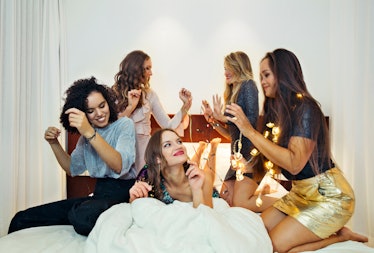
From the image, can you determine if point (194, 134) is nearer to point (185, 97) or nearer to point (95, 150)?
point (185, 97)

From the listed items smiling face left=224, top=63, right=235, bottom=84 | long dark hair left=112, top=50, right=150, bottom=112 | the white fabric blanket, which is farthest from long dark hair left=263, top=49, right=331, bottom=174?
long dark hair left=112, top=50, right=150, bottom=112

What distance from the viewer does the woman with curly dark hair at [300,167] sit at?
126 centimetres

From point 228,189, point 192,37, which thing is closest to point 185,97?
point 192,37

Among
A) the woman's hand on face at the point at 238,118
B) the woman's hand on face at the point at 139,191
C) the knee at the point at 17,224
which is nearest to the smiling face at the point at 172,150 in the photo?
the woman's hand on face at the point at 139,191

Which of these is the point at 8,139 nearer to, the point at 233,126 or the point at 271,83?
the point at 233,126

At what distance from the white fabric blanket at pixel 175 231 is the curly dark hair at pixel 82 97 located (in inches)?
17.4

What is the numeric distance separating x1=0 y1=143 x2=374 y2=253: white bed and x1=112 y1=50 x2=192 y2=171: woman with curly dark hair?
469mm

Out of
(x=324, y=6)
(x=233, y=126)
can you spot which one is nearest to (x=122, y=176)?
(x=233, y=126)

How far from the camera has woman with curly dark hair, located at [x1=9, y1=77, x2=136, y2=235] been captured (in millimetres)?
1378

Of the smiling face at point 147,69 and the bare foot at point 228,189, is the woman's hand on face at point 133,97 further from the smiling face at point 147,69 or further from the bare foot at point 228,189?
the bare foot at point 228,189

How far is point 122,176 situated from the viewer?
1493 mm

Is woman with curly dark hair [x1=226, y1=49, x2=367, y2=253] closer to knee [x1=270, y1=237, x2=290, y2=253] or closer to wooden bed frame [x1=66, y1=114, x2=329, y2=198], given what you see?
knee [x1=270, y1=237, x2=290, y2=253]

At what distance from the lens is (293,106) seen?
135cm

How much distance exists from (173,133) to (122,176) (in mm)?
288
